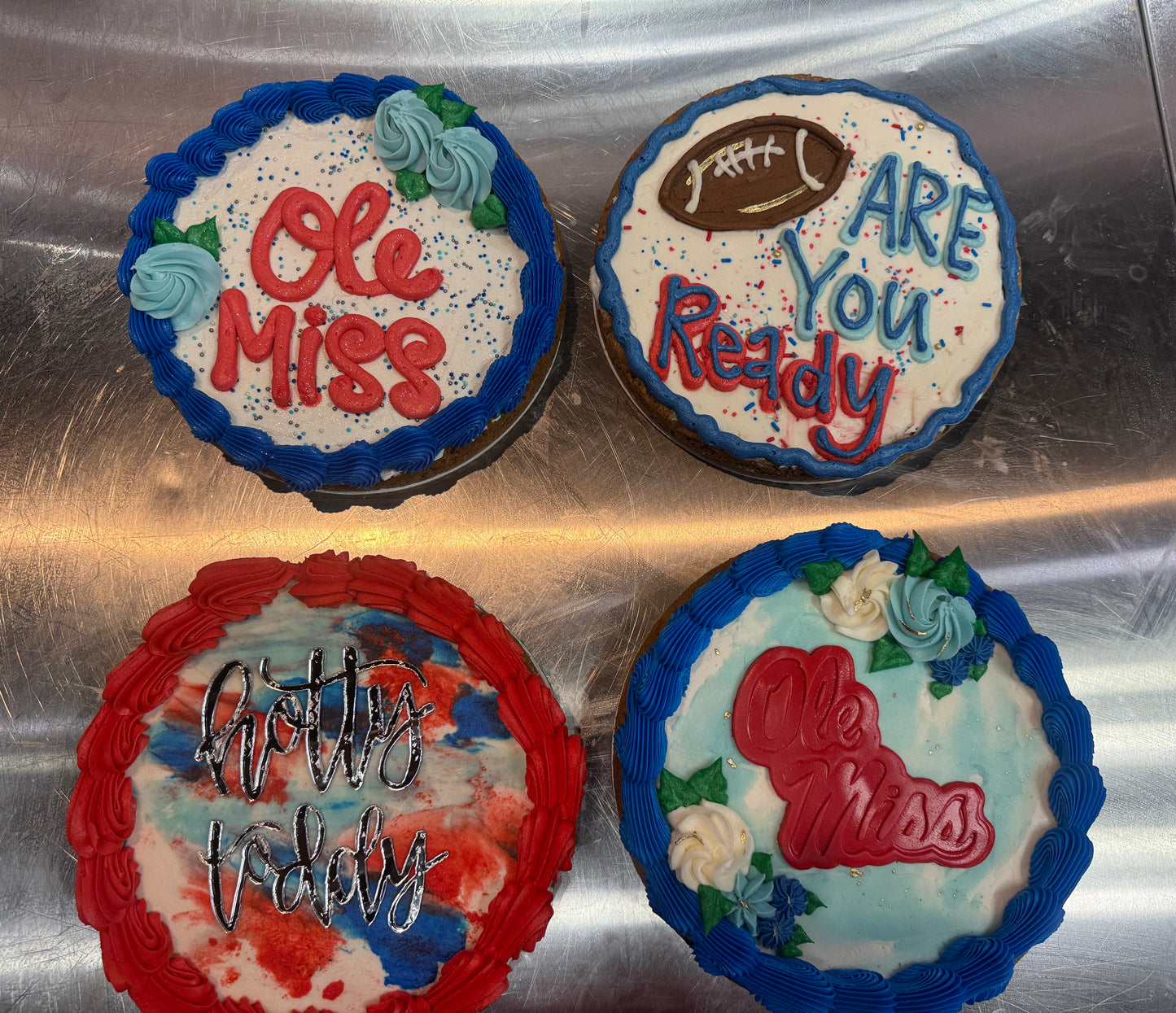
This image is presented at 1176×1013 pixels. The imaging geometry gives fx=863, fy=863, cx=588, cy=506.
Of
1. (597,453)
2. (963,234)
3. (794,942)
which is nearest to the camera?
(794,942)

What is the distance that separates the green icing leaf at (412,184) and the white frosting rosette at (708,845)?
2.48 metres

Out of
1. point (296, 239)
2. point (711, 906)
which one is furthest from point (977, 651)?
point (296, 239)

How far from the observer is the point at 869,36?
4.12 m

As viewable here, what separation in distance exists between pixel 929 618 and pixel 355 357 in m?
2.28

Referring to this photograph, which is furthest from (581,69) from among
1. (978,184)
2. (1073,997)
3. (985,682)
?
(1073,997)

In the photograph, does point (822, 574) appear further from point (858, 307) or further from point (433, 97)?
point (433, 97)

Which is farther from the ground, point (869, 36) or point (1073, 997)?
point (869, 36)

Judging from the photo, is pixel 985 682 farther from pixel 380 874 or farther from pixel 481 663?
pixel 380 874

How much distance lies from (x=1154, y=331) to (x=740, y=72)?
2.27m

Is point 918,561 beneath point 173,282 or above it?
beneath

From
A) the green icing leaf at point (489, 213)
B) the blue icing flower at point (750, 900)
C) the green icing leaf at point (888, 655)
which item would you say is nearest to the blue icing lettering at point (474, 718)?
the blue icing flower at point (750, 900)

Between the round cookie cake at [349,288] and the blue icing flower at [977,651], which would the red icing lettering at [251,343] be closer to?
the round cookie cake at [349,288]

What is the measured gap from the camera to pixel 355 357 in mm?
3227

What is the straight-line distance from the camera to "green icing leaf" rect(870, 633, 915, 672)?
10.1ft
